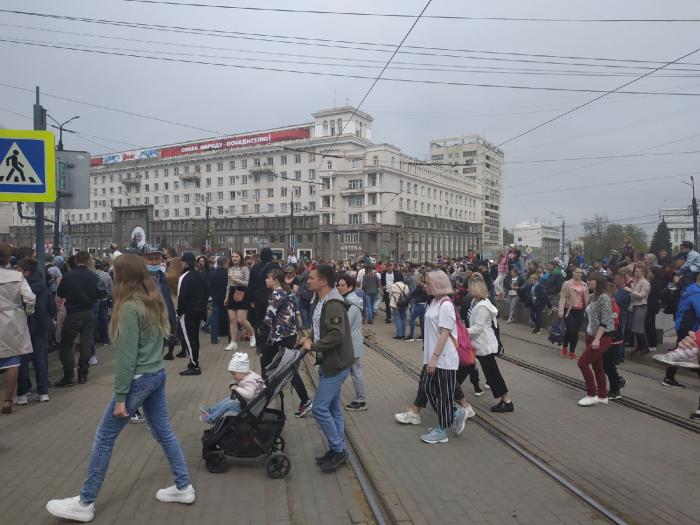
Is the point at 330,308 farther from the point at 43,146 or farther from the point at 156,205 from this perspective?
the point at 156,205

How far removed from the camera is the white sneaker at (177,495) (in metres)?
4.46

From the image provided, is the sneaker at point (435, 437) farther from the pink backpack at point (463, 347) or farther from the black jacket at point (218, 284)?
the black jacket at point (218, 284)

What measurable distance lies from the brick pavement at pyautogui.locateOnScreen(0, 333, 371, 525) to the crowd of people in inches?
9.7

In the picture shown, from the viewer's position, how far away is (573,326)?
11.4 metres

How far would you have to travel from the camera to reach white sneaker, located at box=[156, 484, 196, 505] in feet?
14.6

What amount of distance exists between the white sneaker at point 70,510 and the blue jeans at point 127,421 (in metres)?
0.06

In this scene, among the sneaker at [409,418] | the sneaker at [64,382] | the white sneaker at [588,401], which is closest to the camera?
the sneaker at [409,418]

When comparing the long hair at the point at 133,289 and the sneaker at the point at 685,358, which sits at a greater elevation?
the long hair at the point at 133,289

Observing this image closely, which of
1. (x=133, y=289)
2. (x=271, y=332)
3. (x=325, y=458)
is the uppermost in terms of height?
(x=133, y=289)

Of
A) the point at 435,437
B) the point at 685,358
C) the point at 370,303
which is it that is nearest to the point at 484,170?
the point at 370,303

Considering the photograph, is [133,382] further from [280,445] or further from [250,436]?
[280,445]

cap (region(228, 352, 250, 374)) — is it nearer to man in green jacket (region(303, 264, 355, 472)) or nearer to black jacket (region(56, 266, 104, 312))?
man in green jacket (region(303, 264, 355, 472))

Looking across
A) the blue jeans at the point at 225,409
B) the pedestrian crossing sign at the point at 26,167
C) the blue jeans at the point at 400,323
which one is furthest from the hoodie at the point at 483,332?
the blue jeans at the point at 400,323

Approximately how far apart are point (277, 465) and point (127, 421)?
1531 mm
